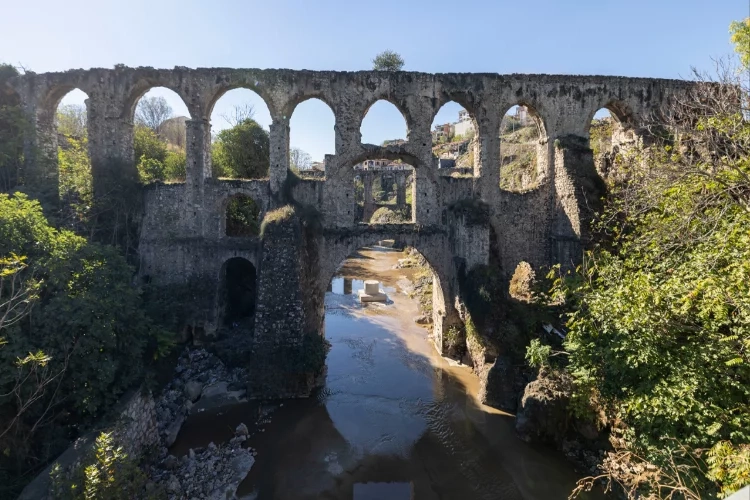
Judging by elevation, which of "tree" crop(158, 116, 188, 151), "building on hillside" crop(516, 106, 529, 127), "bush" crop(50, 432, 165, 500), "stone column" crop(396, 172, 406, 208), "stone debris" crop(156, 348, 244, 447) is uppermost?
"building on hillside" crop(516, 106, 529, 127)

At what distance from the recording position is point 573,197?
13219 mm

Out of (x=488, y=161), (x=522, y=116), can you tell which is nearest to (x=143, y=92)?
(x=488, y=161)

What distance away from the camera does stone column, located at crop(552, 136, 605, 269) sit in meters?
13.0

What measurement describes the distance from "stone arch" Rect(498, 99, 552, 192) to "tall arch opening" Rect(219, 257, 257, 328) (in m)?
11.0

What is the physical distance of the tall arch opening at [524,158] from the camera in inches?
581

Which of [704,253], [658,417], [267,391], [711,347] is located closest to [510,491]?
[658,417]

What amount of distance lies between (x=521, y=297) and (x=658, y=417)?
27.0 feet

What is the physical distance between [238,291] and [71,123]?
59.2ft

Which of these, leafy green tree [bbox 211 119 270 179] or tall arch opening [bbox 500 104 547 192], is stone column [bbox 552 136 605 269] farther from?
leafy green tree [bbox 211 119 270 179]

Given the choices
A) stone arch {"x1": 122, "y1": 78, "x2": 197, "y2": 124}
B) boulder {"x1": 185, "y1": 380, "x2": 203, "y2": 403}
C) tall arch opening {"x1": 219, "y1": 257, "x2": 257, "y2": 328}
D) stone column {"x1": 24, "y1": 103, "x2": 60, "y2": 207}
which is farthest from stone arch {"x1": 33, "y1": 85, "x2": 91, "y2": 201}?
boulder {"x1": 185, "y1": 380, "x2": 203, "y2": 403}

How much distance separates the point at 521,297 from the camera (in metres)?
14.6

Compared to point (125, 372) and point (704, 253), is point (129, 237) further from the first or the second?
point (704, 253)

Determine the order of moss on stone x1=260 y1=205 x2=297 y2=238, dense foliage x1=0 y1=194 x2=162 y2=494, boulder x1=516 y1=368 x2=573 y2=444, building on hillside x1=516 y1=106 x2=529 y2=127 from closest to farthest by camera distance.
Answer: dense foliage x1=0 y1=194 x2=162 y2=494, boulder x1=516 y1=368 x2=573 y2=444, moss on stone x1=260 y1=205 x2=297 y2=238, building on hillside x1=516 y1=106 x2=529 y2=127

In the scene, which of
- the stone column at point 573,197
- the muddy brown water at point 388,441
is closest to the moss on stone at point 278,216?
the muddy brown water at point 388,441
